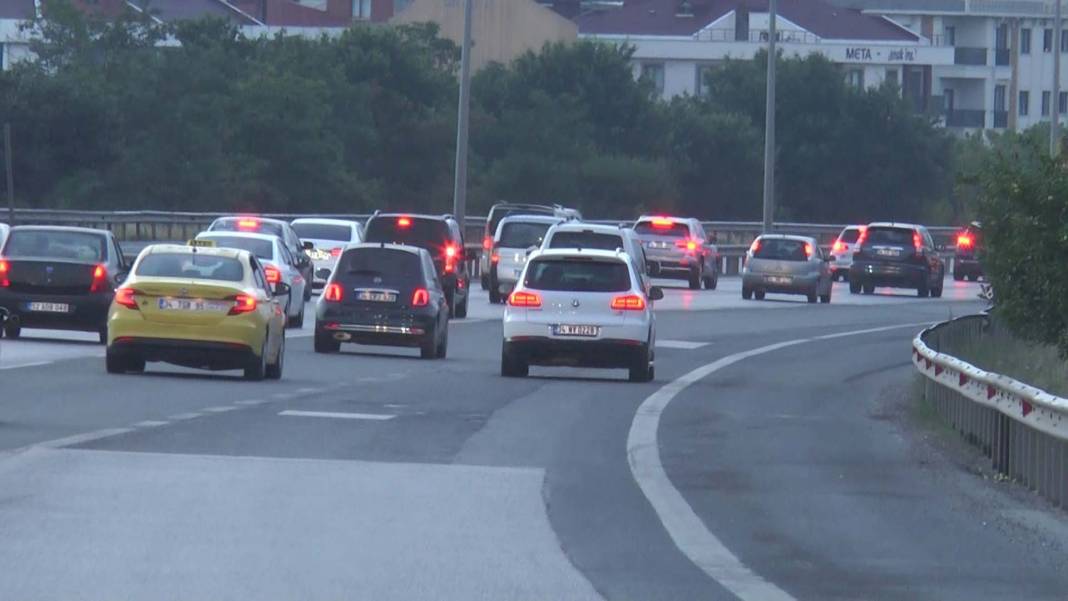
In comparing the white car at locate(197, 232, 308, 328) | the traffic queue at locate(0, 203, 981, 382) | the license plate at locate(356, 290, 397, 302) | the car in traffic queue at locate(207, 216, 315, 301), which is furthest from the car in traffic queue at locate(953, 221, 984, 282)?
the license plate at locate(356, 290, 397, 302)

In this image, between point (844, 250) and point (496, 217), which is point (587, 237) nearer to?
point (496, 217)

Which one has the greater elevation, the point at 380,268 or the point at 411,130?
the point at 411,130

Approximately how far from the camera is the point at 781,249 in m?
50.9

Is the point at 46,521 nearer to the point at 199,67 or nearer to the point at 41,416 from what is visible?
the point at 41,416

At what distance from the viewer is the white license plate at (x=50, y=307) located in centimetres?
2811

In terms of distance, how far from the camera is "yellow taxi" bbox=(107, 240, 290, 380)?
22.8 m

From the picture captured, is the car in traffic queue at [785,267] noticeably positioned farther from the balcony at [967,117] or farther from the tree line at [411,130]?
the balcony at [967,117]

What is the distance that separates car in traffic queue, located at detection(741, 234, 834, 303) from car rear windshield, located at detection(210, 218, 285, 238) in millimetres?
13459

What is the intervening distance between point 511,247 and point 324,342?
1587cm

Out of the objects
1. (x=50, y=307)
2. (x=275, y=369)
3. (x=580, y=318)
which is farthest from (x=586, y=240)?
(x=275, y=369)

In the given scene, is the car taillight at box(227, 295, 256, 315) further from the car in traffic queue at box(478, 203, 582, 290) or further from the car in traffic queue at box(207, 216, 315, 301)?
the car in traffic queue at box(478, 203, 582, 290)

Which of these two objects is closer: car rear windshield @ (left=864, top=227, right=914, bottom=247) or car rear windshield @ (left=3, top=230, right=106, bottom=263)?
car rear windshield @ (left=3, top=230, right=106, bottom=263)

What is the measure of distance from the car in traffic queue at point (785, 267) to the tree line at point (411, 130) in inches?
1194

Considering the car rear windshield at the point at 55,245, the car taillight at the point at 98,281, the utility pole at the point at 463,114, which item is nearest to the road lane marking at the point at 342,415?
the car taillight at the point at 98,281
